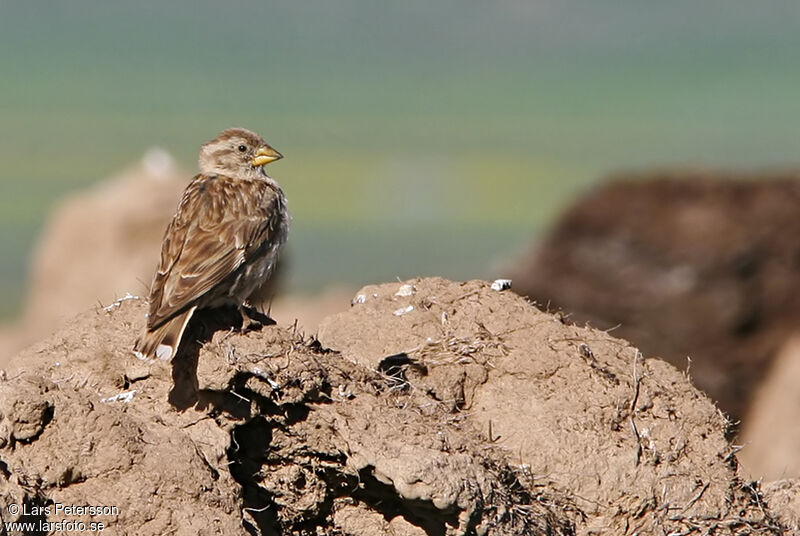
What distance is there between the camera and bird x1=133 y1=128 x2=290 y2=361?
7.68 meters

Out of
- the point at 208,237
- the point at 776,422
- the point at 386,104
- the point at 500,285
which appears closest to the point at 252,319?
the point at 208,237

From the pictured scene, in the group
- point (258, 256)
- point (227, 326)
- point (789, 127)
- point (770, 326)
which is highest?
point (789, 127)

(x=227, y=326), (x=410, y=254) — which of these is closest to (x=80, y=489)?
(x=227, y=326)

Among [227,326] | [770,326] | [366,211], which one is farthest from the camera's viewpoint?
[366,211]

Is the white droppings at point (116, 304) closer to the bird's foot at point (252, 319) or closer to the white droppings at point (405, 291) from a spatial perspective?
the bird's foot at point (252, 319)

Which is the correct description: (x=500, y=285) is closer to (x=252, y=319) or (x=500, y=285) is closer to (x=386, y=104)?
(x=252, y=319)

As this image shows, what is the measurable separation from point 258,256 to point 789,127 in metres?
96.0

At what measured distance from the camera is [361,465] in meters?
7.41

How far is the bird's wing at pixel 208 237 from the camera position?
25.9 ft

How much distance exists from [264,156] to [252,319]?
7.03 ft

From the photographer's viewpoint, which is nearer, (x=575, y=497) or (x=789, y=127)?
(x=575, y=497)

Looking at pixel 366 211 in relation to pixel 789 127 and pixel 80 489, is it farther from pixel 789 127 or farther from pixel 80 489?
pixel 80 489

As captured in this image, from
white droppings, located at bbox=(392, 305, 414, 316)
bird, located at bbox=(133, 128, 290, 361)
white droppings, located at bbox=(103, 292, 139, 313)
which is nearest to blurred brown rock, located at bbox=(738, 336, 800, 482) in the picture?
white droppings, located at bbox=(392, 305, 414, 316)

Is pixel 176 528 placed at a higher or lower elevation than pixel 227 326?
lower
